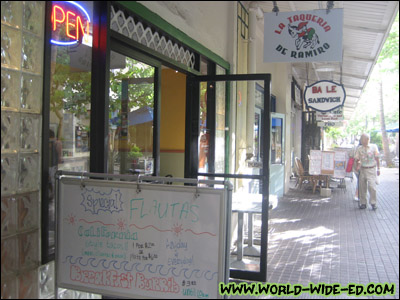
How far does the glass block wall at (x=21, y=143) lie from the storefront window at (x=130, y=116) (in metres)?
0.93

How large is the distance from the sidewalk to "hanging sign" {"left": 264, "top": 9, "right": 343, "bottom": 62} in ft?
8.40

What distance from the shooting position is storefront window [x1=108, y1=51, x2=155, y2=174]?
3.39 meters

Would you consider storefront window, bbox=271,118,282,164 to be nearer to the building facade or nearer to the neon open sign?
the building facade

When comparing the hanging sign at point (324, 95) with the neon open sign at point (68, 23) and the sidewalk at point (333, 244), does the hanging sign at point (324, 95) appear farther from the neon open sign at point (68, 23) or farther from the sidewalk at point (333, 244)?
the neon open sign at point (68, 23)

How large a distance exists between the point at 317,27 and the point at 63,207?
12.1 feet

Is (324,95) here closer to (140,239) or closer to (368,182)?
(368,182)

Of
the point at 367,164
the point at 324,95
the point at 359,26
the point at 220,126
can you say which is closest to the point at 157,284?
the point at 220,126

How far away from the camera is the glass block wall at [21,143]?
7.32 ft

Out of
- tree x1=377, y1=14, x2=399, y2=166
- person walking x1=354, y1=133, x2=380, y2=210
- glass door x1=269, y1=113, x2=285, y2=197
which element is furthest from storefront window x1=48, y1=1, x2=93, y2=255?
tree x1=377, y1=14, x2=399, y2=166

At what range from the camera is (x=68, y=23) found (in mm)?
2752

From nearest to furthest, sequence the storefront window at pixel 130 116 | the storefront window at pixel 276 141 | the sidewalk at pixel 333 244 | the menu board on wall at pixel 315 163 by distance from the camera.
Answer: the storefront window at pixel 130 116
the sidewalk at pixel 333 244
the storefront window at pixel 276 141
the menu board on wall at pixel 315 163

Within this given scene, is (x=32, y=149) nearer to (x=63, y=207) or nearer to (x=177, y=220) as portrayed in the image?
(x=63, y=207)

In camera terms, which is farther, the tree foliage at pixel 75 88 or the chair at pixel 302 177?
the chair at pixel 302 177

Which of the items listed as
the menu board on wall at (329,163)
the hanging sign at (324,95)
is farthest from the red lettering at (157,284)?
the menu board on wall at (329,163)
